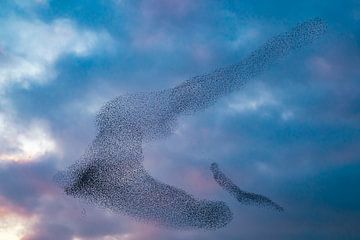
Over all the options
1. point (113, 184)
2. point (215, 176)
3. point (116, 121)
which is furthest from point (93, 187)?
point (215, 176)

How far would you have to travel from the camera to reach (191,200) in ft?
236

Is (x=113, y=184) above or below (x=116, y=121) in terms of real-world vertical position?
below

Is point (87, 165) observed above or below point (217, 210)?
above

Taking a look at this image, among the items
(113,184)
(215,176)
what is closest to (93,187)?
(113,184)

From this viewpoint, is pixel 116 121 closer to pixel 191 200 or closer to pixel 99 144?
pixel 99 144

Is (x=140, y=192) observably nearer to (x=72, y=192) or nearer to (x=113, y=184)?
(x=113, y=184)

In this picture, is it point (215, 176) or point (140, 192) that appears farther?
point (140, 192)

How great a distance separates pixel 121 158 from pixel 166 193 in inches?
286

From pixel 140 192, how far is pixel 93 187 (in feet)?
20.1

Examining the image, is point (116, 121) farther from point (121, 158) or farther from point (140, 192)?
point (140, 192)

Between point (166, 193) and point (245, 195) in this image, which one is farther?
point (166, 193)

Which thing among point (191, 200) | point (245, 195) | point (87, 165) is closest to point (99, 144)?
point (87, 165)

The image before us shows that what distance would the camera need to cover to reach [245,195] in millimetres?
67625

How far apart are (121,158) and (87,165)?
4.40 m
